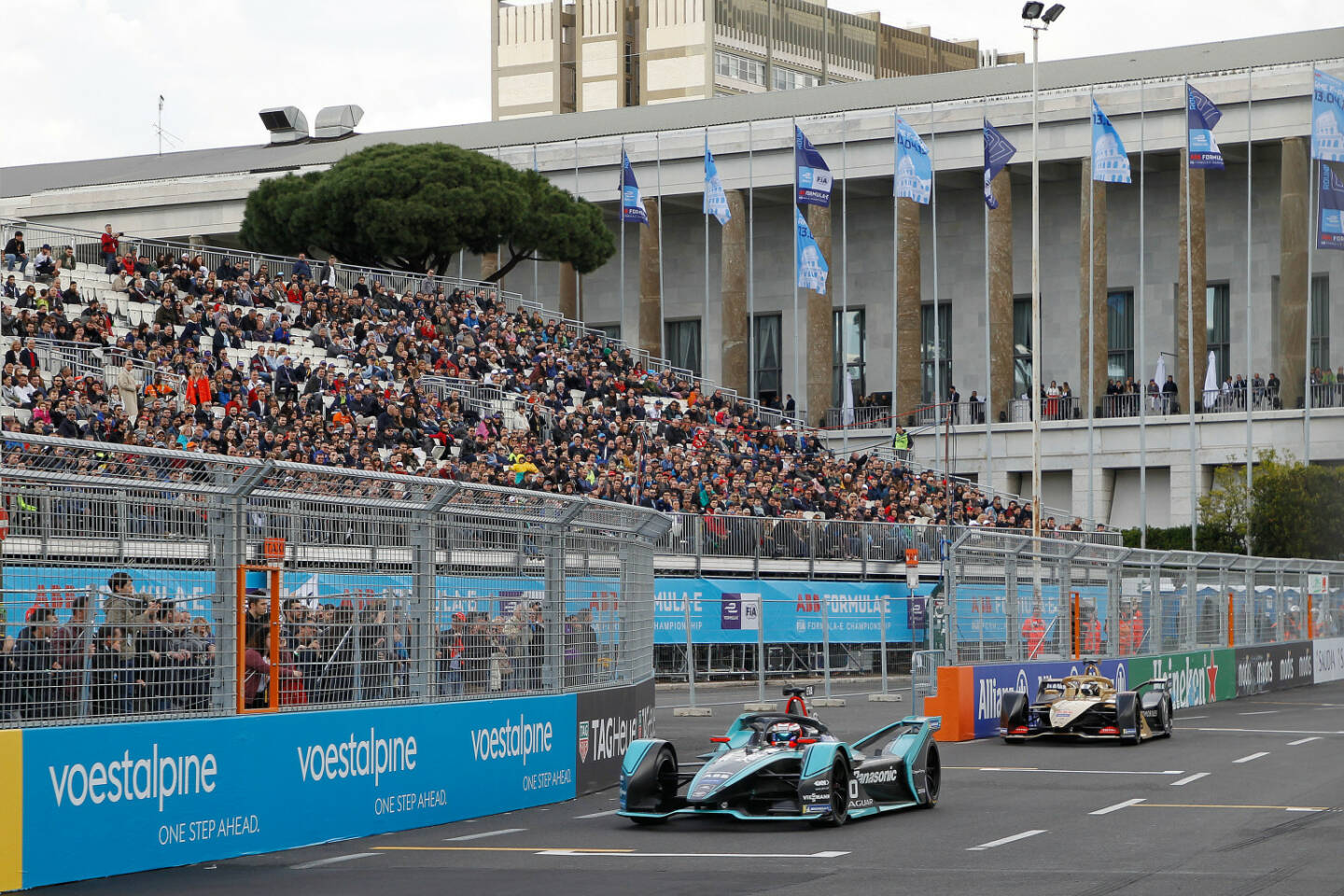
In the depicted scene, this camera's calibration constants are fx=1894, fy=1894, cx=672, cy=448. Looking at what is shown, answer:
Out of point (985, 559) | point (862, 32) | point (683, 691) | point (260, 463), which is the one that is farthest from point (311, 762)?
point (862, 32)

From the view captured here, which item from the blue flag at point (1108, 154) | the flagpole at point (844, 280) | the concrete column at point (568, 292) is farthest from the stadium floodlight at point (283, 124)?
the blue flag at point (1108, 154)

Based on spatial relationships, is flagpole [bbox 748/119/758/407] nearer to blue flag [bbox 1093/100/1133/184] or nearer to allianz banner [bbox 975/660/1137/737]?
blue flag [bbox 1093/100/1133/184]

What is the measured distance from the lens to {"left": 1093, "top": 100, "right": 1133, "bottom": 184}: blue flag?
54.1 metres

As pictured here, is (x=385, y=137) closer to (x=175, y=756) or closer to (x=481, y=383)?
(x=481, y=383)

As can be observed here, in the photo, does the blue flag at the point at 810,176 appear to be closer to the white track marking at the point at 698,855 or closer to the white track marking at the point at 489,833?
the white track marking at the point at 489,833

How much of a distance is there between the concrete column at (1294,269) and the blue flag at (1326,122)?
8675 mm

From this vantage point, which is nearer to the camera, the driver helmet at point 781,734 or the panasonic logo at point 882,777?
the driver helmet at point 781,734

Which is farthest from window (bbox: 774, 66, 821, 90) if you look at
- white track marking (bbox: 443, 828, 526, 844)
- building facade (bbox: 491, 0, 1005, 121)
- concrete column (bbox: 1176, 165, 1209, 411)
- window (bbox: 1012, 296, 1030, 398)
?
white track marking (bbox: 443, 828, 526, 844)

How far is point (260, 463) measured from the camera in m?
13.6

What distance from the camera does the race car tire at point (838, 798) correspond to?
15.7 m

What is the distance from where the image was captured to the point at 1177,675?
110 feet

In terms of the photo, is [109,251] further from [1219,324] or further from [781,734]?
[1219,324]

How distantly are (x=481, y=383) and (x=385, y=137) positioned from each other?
4150cm

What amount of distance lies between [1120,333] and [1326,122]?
18.1 m
